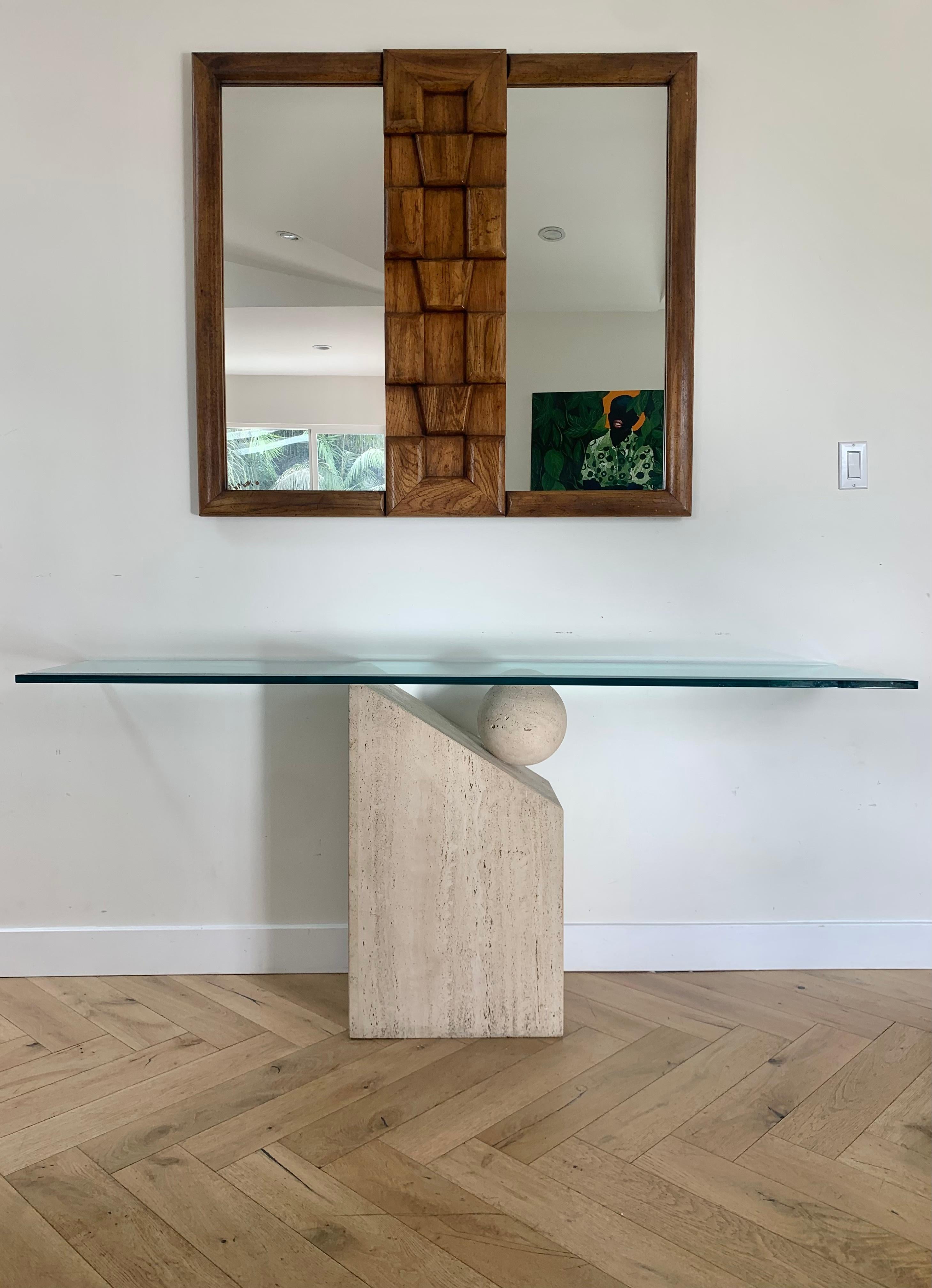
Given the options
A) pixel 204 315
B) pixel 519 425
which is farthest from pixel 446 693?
pixel 204 315

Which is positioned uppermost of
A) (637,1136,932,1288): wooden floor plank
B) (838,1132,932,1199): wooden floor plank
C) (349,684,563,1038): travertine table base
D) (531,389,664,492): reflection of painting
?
(531,389,664,492): reflection of painting

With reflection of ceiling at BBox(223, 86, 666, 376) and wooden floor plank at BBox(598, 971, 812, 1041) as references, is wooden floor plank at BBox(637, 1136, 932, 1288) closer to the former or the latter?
wooden floor plank at BBox(598, 971, 812, 1041)

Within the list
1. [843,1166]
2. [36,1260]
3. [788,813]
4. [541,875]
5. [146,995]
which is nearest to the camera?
[36,1260]

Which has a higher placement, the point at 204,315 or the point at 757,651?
the point at 204,315

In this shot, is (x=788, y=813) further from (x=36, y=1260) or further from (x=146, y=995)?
(x=36, y=1260)

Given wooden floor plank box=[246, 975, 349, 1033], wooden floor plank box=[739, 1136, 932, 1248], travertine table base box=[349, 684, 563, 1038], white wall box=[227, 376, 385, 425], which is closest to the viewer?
wooden floor plank box=[739, 1136, 932, 1248]

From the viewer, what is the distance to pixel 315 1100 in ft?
4.89

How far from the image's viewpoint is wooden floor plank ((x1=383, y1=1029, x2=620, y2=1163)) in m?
1.38

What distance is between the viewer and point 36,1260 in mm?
1138

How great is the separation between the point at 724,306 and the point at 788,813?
1.14 metres

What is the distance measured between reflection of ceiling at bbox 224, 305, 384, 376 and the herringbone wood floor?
1.33 meters

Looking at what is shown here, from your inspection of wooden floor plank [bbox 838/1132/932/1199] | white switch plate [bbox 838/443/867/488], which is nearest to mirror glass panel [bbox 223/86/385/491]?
white switch plate [bbox 838/443/867/488]

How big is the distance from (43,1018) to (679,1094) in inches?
49.1

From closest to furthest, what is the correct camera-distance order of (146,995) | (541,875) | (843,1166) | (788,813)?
(843,1166) < (541,875) < (146,995) < (788,813)
